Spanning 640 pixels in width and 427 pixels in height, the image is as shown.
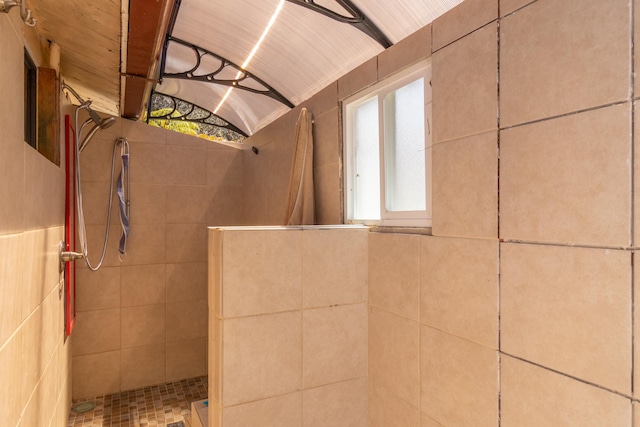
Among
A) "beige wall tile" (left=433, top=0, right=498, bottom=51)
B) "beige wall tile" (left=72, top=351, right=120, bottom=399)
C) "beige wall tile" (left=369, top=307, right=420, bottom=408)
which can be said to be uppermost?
"beige wall tile" (left=433, top=0, right=498, bottom=51)

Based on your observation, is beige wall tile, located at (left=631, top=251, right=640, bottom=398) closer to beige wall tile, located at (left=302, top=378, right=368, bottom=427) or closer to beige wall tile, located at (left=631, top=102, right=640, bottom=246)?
beige wall tile, located at (left=631, top=102, right=640, bottom=246)

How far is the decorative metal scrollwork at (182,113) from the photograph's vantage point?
3.62 m

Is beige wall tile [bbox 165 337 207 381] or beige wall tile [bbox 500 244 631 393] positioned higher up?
beige wall tile [bbox 500 244 631 393]

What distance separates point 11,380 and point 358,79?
1756mm

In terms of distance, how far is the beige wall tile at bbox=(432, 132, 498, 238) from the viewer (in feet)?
3.70

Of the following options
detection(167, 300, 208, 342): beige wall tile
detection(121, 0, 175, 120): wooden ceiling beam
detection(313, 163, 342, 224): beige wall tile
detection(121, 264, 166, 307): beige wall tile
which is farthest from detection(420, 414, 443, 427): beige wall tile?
detection(121, 264, 166, 307): beige wall tile

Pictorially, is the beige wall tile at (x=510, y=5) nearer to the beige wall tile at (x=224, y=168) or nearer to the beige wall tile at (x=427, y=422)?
the beige wall tile at (x=427, y=422)

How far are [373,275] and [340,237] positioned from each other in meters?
0.23

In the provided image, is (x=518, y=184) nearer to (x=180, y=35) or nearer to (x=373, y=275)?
(x=373, y=275)

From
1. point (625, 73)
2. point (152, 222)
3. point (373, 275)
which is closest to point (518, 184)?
point (625, 73)

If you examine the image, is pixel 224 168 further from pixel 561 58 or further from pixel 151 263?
pixel 561 58

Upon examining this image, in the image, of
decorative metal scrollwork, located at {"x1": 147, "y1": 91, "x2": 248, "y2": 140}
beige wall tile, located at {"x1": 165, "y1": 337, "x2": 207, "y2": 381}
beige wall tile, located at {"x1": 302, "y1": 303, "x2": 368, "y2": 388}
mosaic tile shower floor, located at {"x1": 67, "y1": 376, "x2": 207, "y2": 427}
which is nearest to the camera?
beige wall tile, located at {"x1": 302, "y1": 303, "x2": 368, "y2": 388}

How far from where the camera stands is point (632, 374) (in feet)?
2.62

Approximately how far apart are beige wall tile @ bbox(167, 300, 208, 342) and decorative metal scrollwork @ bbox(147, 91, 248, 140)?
1697mm
